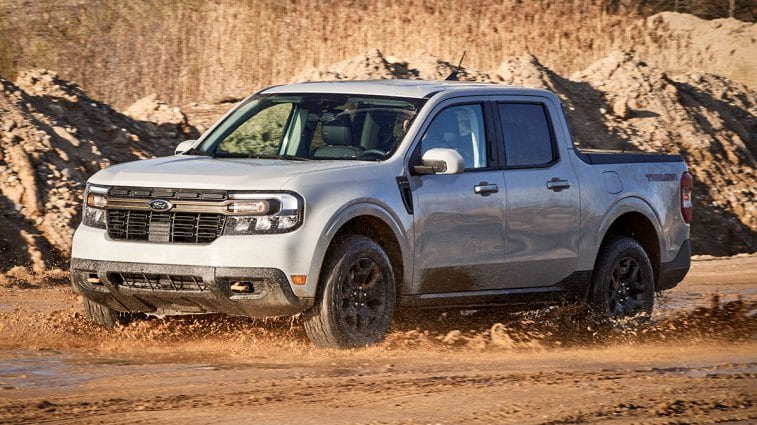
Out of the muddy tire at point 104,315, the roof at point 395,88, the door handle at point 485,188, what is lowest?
the muddy tire at point 104,315

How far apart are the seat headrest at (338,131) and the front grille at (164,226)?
1.30 metres

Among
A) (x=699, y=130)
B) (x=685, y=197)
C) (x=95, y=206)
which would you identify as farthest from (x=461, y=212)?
(x=699, y=130)

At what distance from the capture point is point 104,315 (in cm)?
872

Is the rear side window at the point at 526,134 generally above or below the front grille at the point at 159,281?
above

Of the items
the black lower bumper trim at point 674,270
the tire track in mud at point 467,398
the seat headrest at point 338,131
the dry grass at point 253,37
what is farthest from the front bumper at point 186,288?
the dry grass at point 253,37

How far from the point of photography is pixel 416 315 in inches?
386

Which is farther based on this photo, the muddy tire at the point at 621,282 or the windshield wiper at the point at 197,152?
the muddy tire at the point at 621,282

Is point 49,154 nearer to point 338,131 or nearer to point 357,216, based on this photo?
point 338,131

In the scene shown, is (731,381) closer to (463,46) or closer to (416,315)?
(416,315)

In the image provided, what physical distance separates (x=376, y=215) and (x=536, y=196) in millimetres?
1679

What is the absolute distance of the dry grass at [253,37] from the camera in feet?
109

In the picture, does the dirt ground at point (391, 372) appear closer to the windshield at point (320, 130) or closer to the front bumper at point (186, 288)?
the front bumper at point (186, 288)

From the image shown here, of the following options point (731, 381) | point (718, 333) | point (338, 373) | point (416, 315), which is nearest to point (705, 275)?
point (718, 333)

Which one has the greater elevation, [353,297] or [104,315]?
[353,297]
